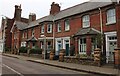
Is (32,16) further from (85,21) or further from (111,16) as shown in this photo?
(111,16)

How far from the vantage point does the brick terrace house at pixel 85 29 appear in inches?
864

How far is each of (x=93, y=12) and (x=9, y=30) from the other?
3961cm

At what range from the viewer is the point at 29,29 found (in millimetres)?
43156

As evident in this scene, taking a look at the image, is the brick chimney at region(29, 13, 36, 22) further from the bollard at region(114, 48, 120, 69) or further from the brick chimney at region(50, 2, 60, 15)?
the bollard at region(114, 48, 120, 69)

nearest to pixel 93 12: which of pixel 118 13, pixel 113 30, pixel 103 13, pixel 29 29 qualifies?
pixel 103 13

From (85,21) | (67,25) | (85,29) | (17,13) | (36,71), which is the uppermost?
(17,13)

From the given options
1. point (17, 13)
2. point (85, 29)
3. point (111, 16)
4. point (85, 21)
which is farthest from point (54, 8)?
point (17, 13)

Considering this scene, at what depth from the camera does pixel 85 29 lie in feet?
85.1

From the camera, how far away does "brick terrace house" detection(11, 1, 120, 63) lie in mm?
21947

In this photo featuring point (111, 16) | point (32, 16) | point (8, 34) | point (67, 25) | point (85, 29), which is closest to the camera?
point (111, 16)

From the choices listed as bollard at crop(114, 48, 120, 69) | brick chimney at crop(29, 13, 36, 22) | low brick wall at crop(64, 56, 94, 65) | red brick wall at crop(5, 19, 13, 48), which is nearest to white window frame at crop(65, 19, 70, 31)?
low brick wall at crop(64, 56, 94, 65)

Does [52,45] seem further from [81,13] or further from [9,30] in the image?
[9,30]

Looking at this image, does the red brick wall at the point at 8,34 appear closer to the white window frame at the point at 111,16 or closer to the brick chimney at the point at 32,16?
the brick chimney at the point at 32,16

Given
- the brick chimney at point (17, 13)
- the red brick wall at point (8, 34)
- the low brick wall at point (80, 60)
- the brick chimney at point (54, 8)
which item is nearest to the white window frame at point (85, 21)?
the low brick wall at point (80, 60)
